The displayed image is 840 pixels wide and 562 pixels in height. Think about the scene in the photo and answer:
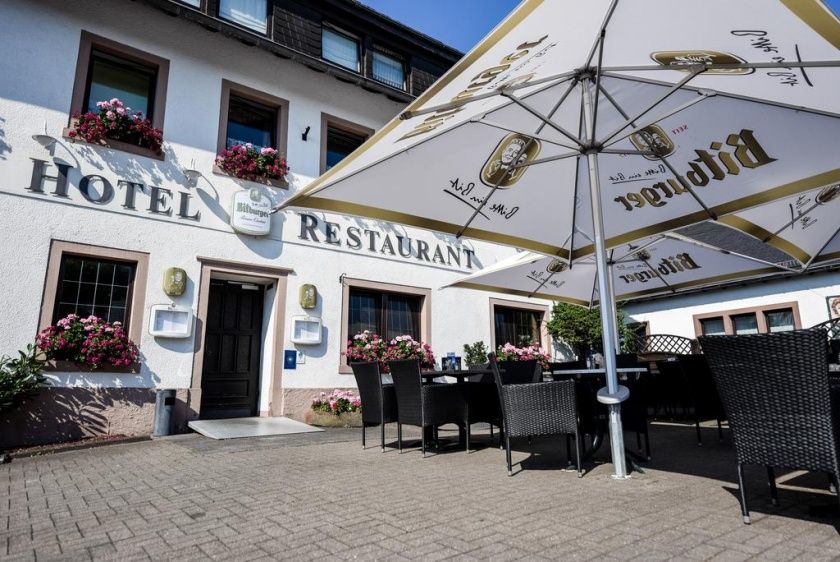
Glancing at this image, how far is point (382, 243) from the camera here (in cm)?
897

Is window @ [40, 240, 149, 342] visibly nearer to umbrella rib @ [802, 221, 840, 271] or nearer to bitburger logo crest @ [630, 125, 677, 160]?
bitburger logo crest @ [630, 125, 677, 160]

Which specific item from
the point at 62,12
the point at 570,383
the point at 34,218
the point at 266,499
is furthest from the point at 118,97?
the point at 570,383

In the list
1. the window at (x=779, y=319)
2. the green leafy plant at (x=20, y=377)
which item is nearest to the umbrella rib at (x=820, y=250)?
the window at (x=779, y=319)

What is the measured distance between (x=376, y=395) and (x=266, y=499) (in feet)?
6.81

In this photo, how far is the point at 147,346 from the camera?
256 inches

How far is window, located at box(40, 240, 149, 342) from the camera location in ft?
19.9

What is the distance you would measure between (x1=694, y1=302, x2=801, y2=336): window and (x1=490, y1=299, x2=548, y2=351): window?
12.0 ft

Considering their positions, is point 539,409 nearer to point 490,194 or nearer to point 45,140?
point 490,194

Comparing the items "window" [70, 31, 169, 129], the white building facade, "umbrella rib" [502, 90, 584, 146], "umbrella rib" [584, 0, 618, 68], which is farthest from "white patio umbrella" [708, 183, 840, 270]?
"window" [70, 31, 169, 129]

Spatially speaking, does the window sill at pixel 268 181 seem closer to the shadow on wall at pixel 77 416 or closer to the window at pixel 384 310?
the window at pixel 384 310

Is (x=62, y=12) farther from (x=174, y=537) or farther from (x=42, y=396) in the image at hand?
(x=174, y=537)

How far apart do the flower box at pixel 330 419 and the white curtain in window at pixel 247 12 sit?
607cm

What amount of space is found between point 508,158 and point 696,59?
5.54 feet

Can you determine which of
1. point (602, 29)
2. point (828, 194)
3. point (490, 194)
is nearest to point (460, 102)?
point (602, 29)
